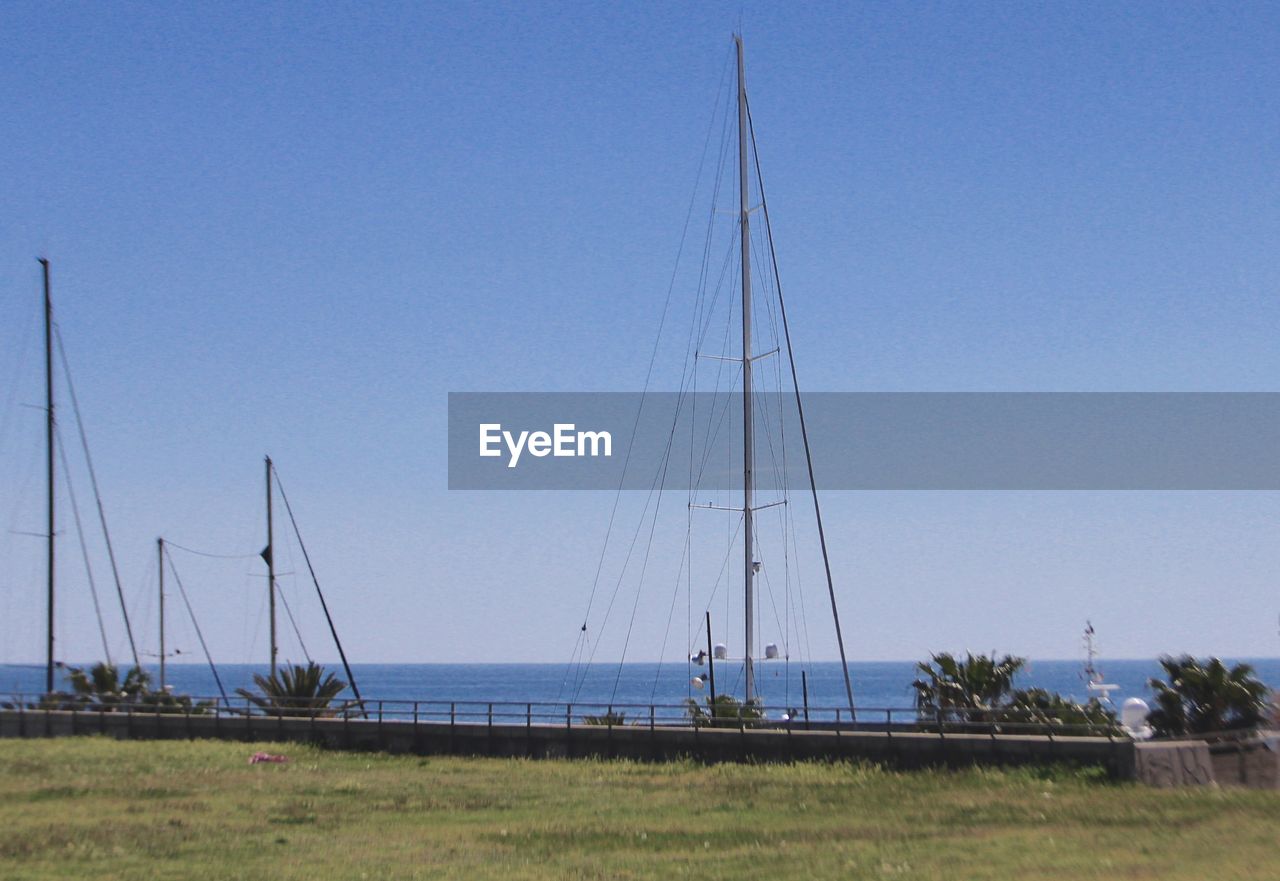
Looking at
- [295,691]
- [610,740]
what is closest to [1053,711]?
[610,740]

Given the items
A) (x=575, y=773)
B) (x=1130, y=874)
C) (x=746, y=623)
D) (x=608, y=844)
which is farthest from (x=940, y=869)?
(x=746, y=623)

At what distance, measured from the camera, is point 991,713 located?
38406 millimetres

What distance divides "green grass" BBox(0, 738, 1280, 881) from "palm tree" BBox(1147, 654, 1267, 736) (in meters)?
5.52

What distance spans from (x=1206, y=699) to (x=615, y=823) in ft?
54.4

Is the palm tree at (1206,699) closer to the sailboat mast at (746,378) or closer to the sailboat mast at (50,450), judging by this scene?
the sailboat mast at (746,378)

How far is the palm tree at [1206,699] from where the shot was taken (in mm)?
34844

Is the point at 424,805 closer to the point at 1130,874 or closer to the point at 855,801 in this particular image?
the point at 855,801

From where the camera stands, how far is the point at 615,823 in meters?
27.3

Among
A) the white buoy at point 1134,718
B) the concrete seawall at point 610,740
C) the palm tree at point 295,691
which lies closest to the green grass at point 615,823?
the concrete seawall at point 610,740

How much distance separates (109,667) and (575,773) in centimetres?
3012

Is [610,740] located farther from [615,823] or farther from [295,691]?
[295,691]

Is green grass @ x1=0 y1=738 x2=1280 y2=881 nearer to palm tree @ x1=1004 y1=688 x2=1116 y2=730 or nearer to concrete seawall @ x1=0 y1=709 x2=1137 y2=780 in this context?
concrete seawall @ x1=0 y1=709 x2=1137 y2=780

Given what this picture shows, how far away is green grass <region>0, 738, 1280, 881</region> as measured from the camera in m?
21.4

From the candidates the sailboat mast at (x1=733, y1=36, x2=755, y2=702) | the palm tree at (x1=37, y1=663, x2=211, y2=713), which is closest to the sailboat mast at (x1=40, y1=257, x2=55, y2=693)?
the palm tree at (x1=37, y1=663, x2=211, y2=713)
